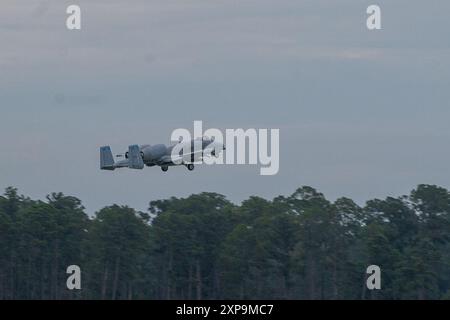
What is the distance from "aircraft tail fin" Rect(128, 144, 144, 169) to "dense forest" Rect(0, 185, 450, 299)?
A: 18.6m

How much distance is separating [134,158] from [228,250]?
28122 millimetres

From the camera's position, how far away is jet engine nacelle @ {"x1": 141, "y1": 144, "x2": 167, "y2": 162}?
303 feet

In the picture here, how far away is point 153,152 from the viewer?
305ft

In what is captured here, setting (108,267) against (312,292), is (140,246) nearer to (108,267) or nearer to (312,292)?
(108,267)

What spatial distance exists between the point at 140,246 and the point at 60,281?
8.35 metres

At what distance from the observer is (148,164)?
9300 cm

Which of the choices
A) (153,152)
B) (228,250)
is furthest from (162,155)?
(228,250)

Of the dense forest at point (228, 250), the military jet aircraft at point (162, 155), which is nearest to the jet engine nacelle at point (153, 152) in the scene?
the military jet aircraft at point (162, 155)

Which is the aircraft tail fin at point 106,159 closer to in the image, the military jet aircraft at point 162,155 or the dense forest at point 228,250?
the military jet aircraft at point 162,155

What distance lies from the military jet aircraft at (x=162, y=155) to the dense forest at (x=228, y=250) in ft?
48.2

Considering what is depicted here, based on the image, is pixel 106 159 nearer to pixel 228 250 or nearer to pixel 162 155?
pixel 162 155

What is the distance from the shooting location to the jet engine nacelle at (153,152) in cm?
9244

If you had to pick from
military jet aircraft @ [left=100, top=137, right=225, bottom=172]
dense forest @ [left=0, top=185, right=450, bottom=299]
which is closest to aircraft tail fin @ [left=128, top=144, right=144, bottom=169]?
military jet aircraft @ [left=100, top=137, right=225, bottom=172]

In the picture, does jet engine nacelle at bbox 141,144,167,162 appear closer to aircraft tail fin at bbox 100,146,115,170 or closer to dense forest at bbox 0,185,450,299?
aircraft tail fin at bbox 100,146,115,170
